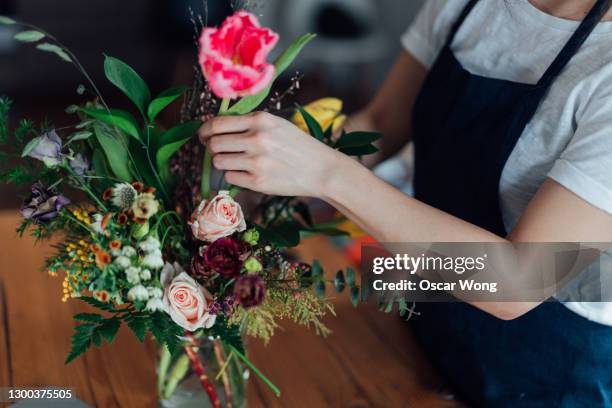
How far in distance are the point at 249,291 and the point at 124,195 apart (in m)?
0.19

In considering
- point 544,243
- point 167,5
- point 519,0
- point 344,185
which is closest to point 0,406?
point 344,185

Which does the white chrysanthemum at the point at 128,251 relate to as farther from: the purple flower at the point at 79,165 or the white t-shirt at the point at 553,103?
the white t-shirt at the point at 553,103

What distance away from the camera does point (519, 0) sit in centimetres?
118

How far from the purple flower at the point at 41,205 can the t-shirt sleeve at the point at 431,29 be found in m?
0.81

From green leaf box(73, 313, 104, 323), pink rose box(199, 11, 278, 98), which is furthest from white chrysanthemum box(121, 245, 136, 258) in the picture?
pink rose box(199, 11, 278, 98)

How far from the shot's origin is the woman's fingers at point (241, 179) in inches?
35.6

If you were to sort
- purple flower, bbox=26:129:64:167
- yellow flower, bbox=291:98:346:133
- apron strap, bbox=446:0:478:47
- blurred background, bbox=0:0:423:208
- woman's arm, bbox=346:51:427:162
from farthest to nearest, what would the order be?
blurred background, bbox=0:0:423:208
woman's arm, bbox=346:51:427:162
apron strap, bbox=446:0:478:47
yellow flower, bbox=291:98:346:133
purple flower, bbox=26:129:64:167

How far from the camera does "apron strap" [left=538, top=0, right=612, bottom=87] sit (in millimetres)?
1025

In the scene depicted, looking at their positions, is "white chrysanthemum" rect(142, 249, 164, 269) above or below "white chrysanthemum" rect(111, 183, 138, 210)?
below

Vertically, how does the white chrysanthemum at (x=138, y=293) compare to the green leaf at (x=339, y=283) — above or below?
above

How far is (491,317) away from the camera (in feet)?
3.74

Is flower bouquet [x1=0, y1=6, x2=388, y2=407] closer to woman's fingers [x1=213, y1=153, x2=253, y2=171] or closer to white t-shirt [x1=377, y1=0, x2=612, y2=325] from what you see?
woman's fingers [x1=213, y1=153, x2=253, y2=171]

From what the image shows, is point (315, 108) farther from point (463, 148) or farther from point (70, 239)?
point (70, 239)

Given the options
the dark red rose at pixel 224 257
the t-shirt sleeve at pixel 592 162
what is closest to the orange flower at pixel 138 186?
the dark red rose at pixel 224 257
